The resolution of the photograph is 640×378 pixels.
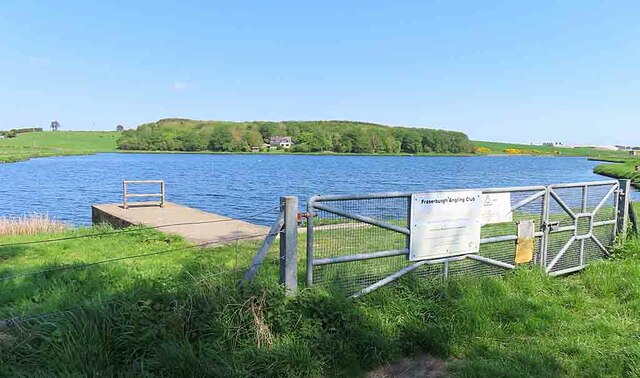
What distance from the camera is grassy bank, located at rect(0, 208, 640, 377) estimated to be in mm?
4004

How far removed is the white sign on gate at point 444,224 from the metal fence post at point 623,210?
13.4ft

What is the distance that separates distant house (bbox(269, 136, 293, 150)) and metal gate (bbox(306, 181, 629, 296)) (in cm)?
17344

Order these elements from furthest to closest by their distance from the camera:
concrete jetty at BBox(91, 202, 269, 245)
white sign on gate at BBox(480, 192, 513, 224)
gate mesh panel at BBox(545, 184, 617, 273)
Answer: concrete jetty at BBox(91, 202, 269, 245), gate mesh panel at BBox(545, 184, 617, 273), white sign on gate at BBox(480, 192, 513, 224)

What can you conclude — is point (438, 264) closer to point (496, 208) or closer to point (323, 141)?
point (496, 208)

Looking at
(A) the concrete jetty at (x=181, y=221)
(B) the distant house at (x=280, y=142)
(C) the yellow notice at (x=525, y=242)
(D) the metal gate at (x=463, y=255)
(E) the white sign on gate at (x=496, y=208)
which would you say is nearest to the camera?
(D) the metal gate at (x=463, y=255)

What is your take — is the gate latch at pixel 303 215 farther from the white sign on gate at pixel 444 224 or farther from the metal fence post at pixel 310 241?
the white sign on gate at pixel 444 224

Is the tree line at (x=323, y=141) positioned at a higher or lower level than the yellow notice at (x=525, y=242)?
higher

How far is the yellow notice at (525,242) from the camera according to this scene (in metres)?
7.26

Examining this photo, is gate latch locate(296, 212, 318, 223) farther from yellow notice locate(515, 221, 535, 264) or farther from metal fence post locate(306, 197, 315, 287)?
yellow notice locate(515, 221, 535, 264)

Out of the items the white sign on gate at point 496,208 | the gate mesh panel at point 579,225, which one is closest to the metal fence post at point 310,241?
the white sign on gate at point 496,208

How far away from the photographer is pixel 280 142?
18725 cm

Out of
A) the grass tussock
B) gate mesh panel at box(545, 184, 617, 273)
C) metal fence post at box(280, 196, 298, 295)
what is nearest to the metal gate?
gate mesh panel at box(545, 184, 617, 273)

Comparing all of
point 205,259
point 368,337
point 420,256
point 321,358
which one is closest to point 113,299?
point 321,358

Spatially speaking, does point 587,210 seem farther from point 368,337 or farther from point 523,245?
point 368,337
